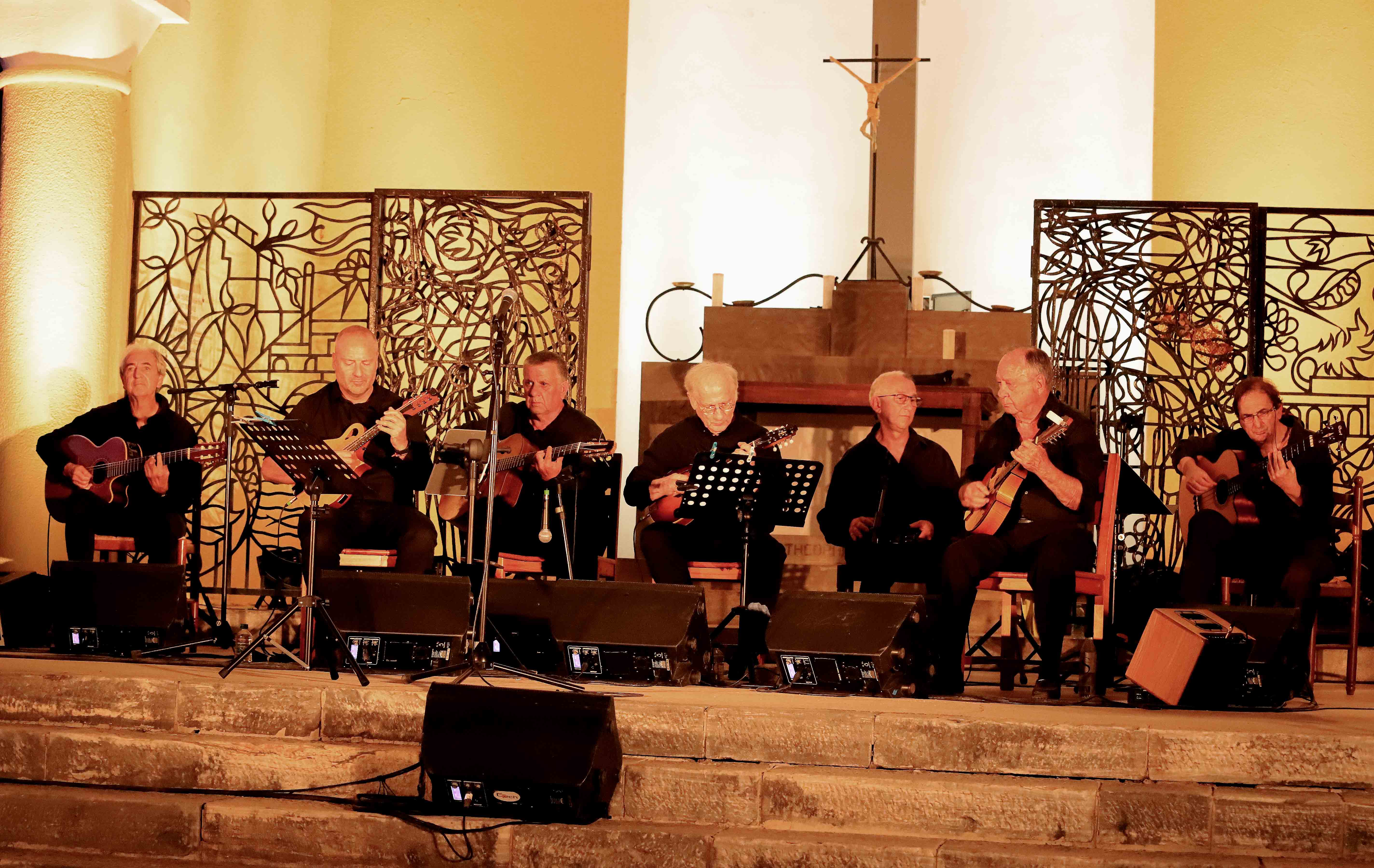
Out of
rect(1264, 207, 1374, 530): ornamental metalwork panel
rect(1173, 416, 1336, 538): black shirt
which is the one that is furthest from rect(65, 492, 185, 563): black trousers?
rect(1264, 207, 1374, 530): ornamental metalwork panel

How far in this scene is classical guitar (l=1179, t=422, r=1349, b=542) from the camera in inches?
228

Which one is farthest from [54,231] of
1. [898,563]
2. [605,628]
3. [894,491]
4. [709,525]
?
[898,563]

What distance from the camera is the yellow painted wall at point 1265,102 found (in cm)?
911

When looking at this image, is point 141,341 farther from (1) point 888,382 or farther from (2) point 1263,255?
(2) point 1263,255

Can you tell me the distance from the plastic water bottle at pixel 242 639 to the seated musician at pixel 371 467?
42 cm

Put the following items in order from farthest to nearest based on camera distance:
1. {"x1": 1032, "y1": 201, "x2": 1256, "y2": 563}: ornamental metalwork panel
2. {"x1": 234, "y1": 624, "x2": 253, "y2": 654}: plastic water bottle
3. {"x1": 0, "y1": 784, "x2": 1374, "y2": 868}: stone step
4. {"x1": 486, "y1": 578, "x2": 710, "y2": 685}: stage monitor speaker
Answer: {"x1": 1032, "y1": 201, "x2": 1256, "y2": 563}: ornamental metalwork panel → {"x1": 234, "y1": 624, "x2": 253, "y2": 654}: plastic water bottle → {"x1": 486, "y1": 578, "x2": 710, "y2": 685}: stage monitor speaker → {"x1": 0, "y1": 784, "x2": 1374, "y2": 868}: stone step

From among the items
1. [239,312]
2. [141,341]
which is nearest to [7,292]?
[141,341]

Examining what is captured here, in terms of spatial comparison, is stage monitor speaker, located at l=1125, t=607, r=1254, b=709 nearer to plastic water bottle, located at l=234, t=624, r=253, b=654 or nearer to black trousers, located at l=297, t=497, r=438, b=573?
black trousers, located at l=297, t=497, r=438, b=573

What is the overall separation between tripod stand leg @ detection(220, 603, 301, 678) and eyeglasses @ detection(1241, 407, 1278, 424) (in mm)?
3811

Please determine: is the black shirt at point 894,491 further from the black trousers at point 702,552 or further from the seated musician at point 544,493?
the seated musician at point 544,493

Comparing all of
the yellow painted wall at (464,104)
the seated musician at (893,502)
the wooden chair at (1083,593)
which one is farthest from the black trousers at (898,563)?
the yellow painted wall at (464,104)

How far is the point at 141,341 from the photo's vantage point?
7.53 meters

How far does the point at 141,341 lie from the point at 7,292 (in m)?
0.71

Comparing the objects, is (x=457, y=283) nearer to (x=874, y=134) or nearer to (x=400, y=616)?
(x=400, y=616)
